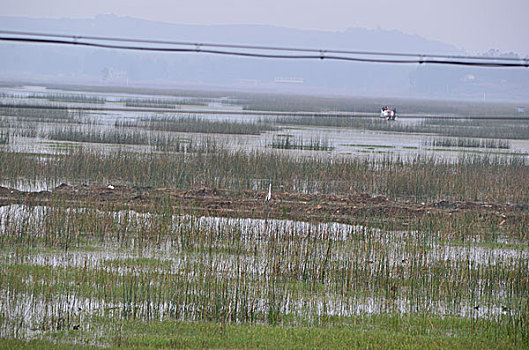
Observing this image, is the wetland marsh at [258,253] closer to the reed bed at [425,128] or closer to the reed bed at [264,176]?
the reed bed at [264,176]

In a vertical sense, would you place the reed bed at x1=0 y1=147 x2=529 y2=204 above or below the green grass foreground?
above

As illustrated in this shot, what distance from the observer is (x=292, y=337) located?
24.2 feet

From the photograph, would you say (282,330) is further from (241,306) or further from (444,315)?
(444,315)

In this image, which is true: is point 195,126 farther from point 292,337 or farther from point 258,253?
point 292,337

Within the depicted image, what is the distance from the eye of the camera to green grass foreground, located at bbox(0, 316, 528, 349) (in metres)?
7.06

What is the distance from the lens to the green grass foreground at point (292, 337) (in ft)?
23.2

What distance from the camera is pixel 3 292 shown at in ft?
27.6

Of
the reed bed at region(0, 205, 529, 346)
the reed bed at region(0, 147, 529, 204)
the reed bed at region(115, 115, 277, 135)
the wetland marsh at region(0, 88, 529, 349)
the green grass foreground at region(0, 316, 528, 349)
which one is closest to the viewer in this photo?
the green grass foreground at region(0, 316, 528, 349)

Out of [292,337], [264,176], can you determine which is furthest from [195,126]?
[292,337]

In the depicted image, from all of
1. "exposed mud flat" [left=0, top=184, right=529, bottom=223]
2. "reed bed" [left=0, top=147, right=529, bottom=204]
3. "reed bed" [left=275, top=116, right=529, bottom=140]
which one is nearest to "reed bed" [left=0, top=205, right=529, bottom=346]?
"exposed mud flat" [left=0, top=184, right=529, bottom=223]

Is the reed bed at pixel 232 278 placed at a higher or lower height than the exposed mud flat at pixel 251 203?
lower

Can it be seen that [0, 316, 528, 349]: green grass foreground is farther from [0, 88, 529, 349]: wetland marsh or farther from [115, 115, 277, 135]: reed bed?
[115, 115, 277, 135]: reed bed

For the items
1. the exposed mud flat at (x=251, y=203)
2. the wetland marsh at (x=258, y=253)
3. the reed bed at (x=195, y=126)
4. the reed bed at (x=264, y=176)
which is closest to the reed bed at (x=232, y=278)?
the wetland marsh at (x=258, y=253)

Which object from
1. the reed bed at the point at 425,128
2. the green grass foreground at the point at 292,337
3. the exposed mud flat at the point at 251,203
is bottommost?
the green grass foreground at the point at 292,337
